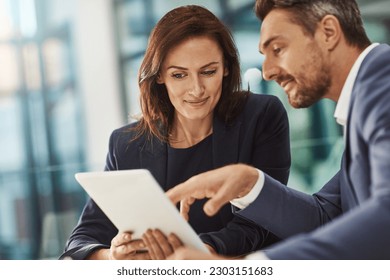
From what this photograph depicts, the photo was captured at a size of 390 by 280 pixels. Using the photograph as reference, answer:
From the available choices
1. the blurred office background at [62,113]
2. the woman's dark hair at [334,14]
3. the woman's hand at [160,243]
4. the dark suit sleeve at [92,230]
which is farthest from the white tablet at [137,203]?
the blurred office background at [62,113]

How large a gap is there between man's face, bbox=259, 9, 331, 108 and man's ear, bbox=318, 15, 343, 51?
0.03 metres

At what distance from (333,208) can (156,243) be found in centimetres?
47

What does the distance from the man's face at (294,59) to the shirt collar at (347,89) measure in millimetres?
57

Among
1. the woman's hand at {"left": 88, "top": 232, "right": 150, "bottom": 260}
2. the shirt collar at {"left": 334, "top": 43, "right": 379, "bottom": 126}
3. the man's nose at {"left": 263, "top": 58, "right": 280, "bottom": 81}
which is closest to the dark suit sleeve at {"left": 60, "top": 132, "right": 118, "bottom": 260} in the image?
the woman's hand at {"left": 88, "top": 232, "right": 150, "bottom": 260}

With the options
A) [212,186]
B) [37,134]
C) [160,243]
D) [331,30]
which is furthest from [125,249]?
[37,134]

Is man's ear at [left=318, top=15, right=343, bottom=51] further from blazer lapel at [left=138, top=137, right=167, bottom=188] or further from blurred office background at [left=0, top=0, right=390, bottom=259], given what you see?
blurred office background at [left=0, top=0, right=390, bottom=259]

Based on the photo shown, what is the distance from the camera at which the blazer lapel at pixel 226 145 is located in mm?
1641

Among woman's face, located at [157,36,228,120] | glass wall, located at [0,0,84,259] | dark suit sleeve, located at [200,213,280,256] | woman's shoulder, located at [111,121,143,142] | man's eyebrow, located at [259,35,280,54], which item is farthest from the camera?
glass wall, located at [0,0,84,259]

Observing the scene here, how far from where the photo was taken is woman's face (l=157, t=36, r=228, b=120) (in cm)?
162

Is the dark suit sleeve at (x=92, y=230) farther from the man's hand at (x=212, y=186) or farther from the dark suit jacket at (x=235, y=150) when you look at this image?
the man's hand at (x=212, y=186)

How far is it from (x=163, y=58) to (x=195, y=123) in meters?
0.21
